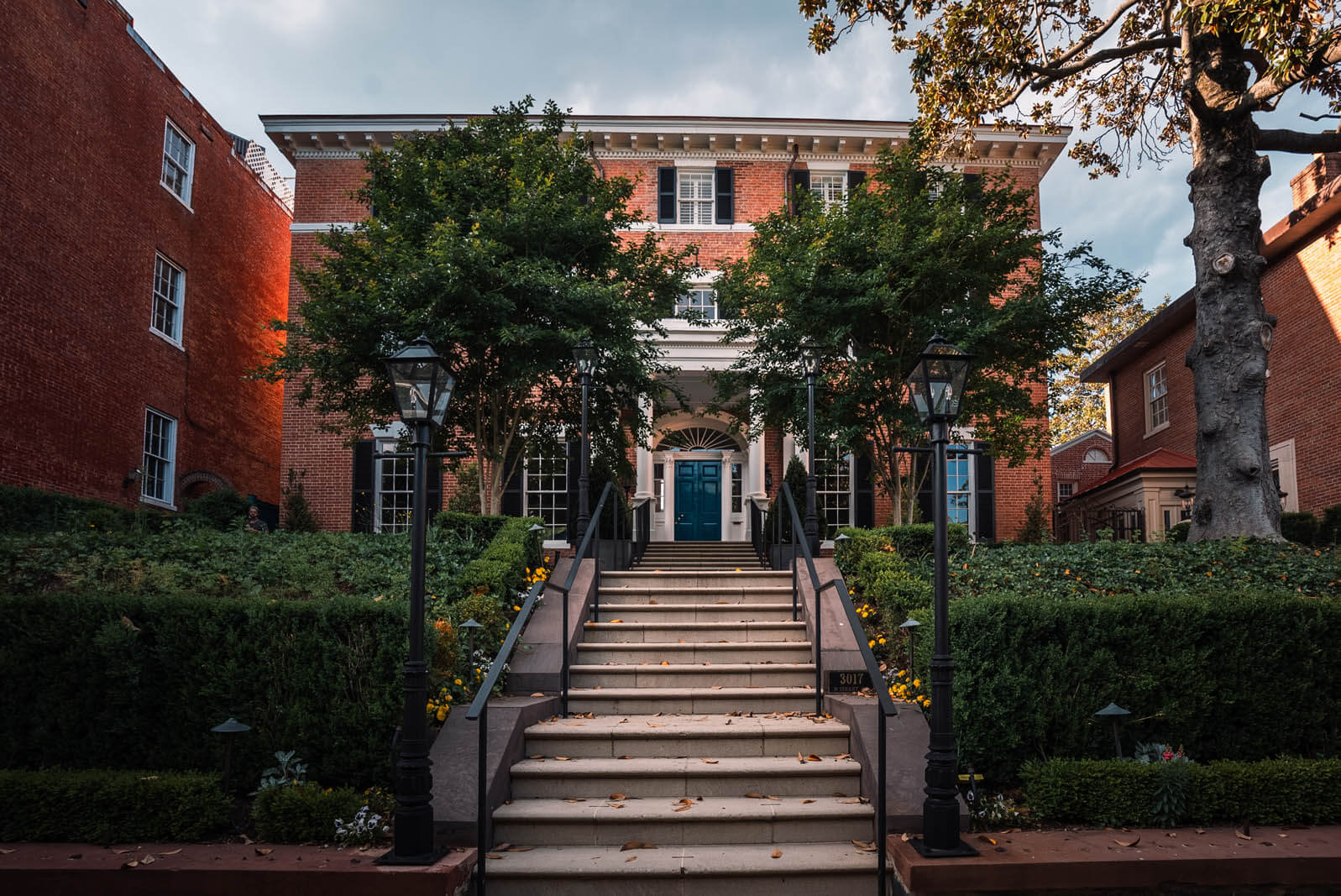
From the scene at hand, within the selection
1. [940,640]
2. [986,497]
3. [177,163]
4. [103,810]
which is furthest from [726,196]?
[103,810]

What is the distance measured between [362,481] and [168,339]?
4.51 metres

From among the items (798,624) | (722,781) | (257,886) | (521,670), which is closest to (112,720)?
(257,886)

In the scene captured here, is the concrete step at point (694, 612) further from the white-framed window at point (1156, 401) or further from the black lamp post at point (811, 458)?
the white-framed window at point (1156, 401)

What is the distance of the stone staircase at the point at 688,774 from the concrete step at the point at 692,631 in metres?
0.01

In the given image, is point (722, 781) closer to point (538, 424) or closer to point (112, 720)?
point (112, 720)

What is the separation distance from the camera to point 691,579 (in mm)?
10672

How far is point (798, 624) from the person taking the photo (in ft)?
29.8

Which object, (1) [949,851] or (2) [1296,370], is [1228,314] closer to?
(2) [1296,370]

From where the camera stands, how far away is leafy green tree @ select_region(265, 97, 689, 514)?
11953 mm

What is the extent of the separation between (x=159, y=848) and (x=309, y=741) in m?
1.02

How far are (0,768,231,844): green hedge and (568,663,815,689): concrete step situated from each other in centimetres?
320

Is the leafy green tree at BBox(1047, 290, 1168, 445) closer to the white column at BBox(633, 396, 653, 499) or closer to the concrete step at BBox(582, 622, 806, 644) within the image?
the white column at BBox(633, 396, 653, 499)

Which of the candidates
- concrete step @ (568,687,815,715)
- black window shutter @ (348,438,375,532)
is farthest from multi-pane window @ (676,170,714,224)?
concrete step @ (568,687,815,715)

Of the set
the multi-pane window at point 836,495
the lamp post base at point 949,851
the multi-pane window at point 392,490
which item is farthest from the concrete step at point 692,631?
the multi-pane window at point 392,490
